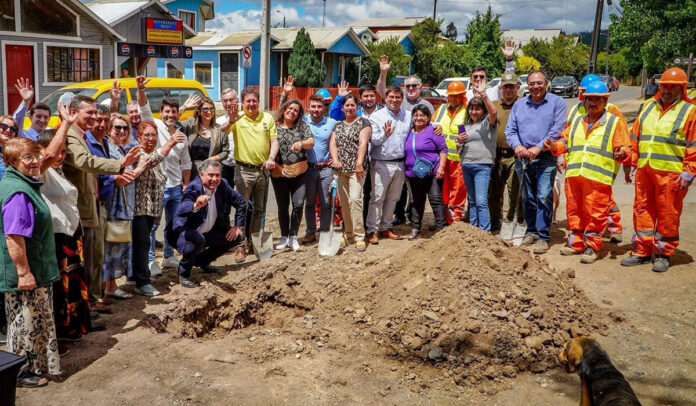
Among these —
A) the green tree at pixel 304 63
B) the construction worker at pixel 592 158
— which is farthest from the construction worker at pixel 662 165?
the green tree at pixel 304 63

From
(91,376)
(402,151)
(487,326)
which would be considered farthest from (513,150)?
(91,376)

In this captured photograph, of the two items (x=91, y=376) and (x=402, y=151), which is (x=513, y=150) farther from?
(x=91, y=376)

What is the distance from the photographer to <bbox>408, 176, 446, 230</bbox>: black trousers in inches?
299

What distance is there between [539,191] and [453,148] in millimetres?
1277

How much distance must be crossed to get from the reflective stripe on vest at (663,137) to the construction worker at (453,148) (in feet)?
7.00

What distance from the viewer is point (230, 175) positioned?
23.8 ft

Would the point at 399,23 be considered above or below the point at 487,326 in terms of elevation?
above

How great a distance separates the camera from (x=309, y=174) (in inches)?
288

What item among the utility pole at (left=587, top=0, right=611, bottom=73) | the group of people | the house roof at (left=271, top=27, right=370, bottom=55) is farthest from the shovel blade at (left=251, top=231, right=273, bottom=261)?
the house roof at (left=271, top=27, right=370, bottom=55)

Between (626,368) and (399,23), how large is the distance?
54.1 meters

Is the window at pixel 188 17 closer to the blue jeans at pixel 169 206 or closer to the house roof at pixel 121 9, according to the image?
the house roof at pixel 121 9

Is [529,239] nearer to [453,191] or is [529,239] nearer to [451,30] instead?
[453,191]

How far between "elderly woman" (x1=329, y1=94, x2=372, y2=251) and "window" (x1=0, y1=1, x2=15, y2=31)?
14792 mm

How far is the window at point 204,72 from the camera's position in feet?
106
